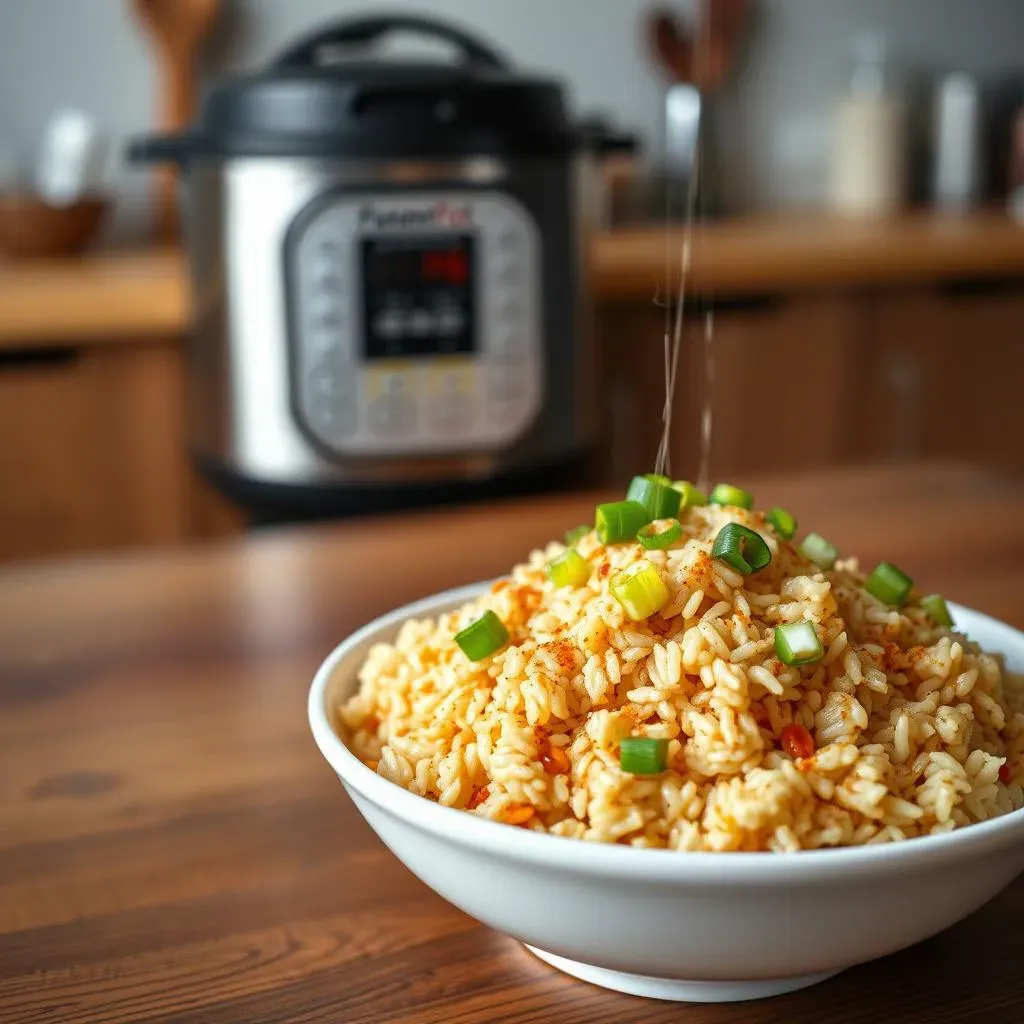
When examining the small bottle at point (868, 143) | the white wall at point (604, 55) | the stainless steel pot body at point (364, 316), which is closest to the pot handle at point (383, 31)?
the stainless steel pot body at point (364, 316)

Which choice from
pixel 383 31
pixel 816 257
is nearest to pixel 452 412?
pixel 383 31

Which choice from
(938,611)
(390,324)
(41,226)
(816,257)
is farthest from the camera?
(816,257)

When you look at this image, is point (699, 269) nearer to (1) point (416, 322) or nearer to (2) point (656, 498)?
(1) point (416, 322)

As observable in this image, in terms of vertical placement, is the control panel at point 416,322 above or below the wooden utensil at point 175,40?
below

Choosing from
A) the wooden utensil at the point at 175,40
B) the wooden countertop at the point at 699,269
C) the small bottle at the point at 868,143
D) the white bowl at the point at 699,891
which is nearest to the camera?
the white bowl at the point at 699,891

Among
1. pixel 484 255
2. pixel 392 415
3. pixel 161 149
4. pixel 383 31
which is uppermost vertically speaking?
pixel 383 31

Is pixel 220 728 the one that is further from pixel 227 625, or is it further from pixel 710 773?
pixel 710 773

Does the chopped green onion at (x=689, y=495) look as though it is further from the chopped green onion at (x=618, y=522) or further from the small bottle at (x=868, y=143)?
the small bottle at (x=868, y=143)
